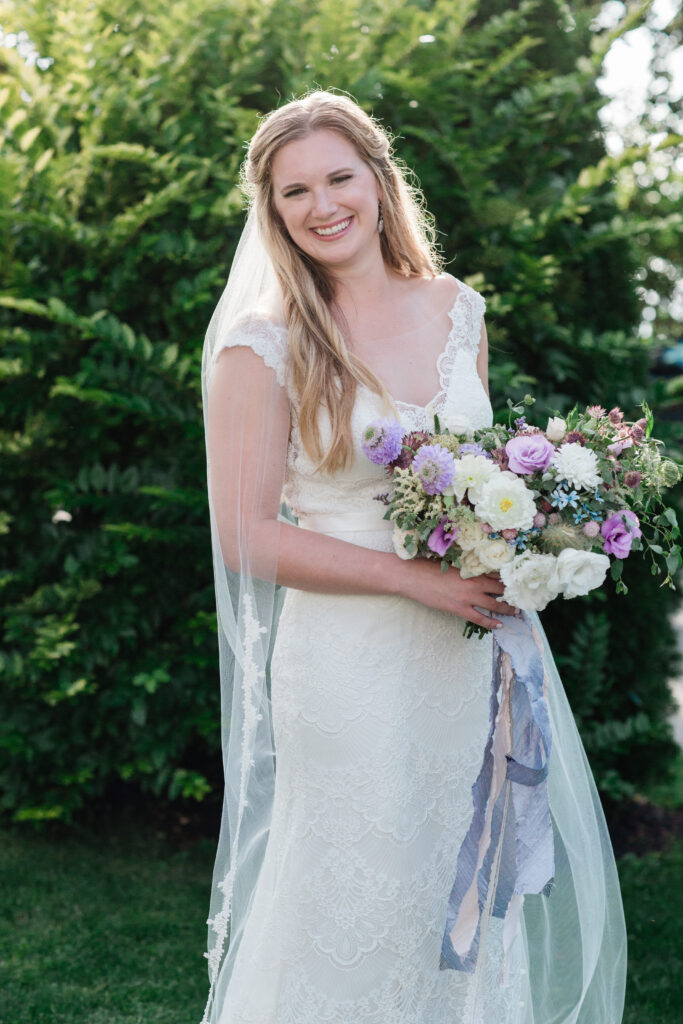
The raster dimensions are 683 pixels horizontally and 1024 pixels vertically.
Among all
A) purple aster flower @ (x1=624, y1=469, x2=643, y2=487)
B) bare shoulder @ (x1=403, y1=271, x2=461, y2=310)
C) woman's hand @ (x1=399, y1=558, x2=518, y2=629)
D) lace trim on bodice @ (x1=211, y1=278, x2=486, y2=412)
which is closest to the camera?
purple aster flower @ (x1=624, y1=469, x2=643, y2=487)

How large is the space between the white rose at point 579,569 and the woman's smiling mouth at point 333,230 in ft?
3.41

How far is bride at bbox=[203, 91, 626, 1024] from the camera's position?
2566mm

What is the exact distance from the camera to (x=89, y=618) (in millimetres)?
4465

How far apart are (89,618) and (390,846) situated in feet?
7.37

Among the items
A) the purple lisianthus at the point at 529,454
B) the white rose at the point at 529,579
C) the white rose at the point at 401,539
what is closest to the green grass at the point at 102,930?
the white rose at the point at 401,539

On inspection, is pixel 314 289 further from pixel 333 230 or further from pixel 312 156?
pixel 312 156

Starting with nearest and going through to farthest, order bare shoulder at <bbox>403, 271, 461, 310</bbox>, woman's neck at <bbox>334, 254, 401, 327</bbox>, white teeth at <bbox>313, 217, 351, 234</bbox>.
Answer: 1. white teeth at <bbox>313, 217, 351, 234</bbox>
2. woman's neck at <bbox>334, 254, 401, 327</bbox>
3. bare shoulder at <bbox>403, 271, 461, 310</bbox>

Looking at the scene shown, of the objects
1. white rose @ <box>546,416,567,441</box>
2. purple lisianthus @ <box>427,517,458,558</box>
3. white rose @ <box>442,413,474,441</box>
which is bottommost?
purple lisianthus @ <box>427,517,458,558</box>

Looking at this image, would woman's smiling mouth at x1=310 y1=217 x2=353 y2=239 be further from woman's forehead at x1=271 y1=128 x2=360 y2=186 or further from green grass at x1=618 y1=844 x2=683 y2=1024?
green grass at x1=618 y1=844 x2=683 y2=1024

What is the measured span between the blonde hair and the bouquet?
0.24 metres

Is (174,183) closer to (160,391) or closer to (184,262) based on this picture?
(184,262)

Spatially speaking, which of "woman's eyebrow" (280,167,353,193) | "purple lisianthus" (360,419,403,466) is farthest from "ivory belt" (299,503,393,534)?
"woman's eyebrow" (280,167,353,193)

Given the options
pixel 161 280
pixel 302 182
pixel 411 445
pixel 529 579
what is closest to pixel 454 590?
pixel 529 579

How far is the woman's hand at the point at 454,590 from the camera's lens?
8.17 ft
